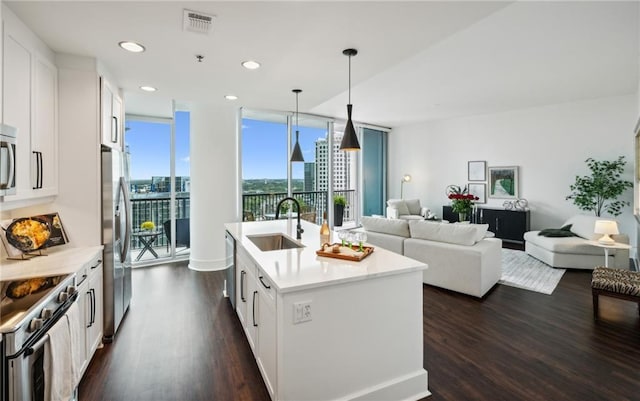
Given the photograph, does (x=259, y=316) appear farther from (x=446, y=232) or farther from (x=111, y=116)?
(x=446, y=232)

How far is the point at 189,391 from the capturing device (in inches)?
84.8

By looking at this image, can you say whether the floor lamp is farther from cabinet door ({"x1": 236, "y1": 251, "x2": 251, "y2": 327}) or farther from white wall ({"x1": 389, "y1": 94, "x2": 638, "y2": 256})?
cabinet door ({"x1": 236, "y1": 251, "x2": 251, "y2": 327})

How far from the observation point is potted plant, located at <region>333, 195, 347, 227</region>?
26.1 feet

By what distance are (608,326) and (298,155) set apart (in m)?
3.90

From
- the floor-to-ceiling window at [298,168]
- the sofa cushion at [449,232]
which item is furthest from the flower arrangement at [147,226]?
the sofa cushion at [449,232]

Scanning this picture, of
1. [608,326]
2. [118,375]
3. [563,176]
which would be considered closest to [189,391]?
[118,375]

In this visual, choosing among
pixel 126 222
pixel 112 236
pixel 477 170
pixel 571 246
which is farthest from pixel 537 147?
pixel 112 236

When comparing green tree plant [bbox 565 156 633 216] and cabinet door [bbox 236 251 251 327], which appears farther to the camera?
green tree plant [bbox 565 156 633 216]

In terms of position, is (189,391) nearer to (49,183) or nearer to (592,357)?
(49,183)

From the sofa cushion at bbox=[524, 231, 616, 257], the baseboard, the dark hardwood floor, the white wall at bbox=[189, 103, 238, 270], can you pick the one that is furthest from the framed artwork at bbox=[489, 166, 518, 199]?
the baseboard

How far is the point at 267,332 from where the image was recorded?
203cm

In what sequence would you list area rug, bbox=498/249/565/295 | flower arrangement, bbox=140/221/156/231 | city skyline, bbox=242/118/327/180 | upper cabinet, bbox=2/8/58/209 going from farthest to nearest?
city skyline, bbox=242/118/327/180 < flower arrangement, bbox=140/221/156/231 < area rug, bbox=498/249/565/295 < upper cabinet, bbox=2/8/58/209

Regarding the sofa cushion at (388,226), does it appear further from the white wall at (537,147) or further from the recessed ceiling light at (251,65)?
the white wall at (537,147)

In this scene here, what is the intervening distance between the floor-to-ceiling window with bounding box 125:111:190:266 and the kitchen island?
3.93 metres
